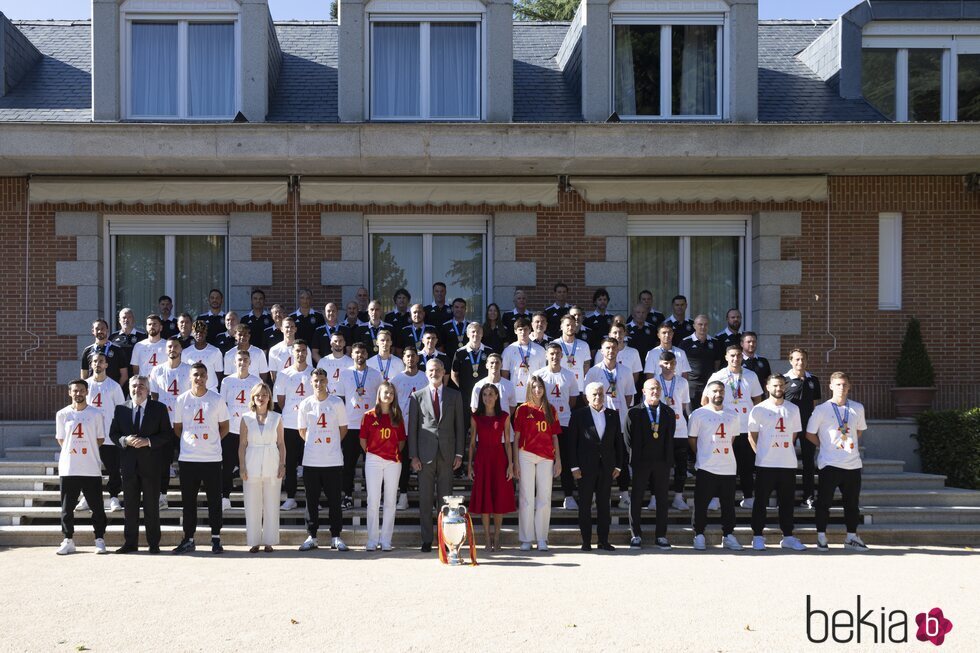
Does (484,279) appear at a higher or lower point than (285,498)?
higher

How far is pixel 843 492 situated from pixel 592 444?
2.97 metres

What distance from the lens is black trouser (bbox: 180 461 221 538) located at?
9.74 meters

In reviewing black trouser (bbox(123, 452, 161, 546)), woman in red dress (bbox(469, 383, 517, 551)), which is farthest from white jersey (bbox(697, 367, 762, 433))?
black trouser (bbox(123, 452, 161, 546))

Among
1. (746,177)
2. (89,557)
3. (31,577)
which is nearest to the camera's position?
(31,577)

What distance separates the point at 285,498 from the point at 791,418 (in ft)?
20.1

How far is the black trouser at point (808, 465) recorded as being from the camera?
36.0 feet

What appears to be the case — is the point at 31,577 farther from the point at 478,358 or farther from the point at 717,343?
the point at 717,343

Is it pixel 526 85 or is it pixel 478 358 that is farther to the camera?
pixel 526 85

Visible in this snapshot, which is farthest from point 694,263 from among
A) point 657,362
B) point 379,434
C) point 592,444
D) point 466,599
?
point 466,599

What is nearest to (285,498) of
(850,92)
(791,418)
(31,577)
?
(31,577)

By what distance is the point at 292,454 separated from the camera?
423 inches

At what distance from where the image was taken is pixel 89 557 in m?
9.55

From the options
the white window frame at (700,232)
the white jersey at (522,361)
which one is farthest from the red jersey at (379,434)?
the white window frame at (700,232)

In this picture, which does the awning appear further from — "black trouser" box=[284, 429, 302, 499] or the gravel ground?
the gravel ground
